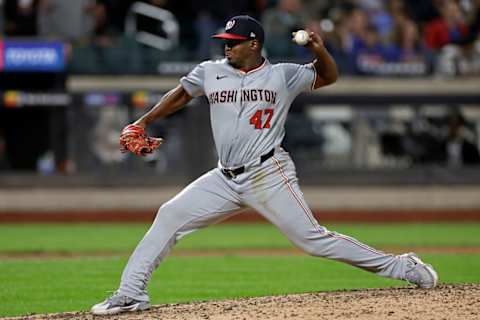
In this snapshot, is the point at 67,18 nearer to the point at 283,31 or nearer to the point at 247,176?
the point at 283,31

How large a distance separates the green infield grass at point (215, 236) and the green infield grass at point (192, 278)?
2.00 m

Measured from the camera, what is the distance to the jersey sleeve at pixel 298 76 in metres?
7.04

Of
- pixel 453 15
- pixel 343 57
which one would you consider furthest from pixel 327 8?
pixel 453 15

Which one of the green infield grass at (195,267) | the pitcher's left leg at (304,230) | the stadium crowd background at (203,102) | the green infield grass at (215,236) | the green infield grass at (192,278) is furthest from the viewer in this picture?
the stadium crowd background at (203,102)

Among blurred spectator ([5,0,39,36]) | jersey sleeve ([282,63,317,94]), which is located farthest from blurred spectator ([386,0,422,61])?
jersey sleeve ([282,63,317,94])

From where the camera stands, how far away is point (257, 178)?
6965 millimetres

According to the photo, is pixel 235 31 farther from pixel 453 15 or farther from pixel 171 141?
pixel 453 15

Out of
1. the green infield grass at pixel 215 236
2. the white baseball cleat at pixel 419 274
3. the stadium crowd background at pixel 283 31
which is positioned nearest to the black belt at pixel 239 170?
the white baseball cleat at pixel 419 274

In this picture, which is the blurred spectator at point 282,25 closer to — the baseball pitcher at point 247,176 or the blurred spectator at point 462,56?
the blurred spectator at point 462,56

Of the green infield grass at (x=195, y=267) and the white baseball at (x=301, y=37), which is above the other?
the white baseball at (x=301, y=37)

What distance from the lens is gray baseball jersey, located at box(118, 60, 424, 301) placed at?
6953mm

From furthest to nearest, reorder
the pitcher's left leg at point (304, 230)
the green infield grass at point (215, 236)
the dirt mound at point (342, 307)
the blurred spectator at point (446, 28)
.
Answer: the blurred spectator at point (446, 28)
the green infield grass at point (215, 236)
the pitcher's left leg at point (304, 230)
the dirt mound at point (342, 307)

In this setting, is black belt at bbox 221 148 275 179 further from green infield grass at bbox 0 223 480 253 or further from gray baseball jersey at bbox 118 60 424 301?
green infield grass at bbox 0 223 480 253

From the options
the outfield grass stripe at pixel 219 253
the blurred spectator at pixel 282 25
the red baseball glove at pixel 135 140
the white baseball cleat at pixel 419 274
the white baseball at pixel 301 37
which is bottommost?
the outfield grass stripe at pixel 219 253
